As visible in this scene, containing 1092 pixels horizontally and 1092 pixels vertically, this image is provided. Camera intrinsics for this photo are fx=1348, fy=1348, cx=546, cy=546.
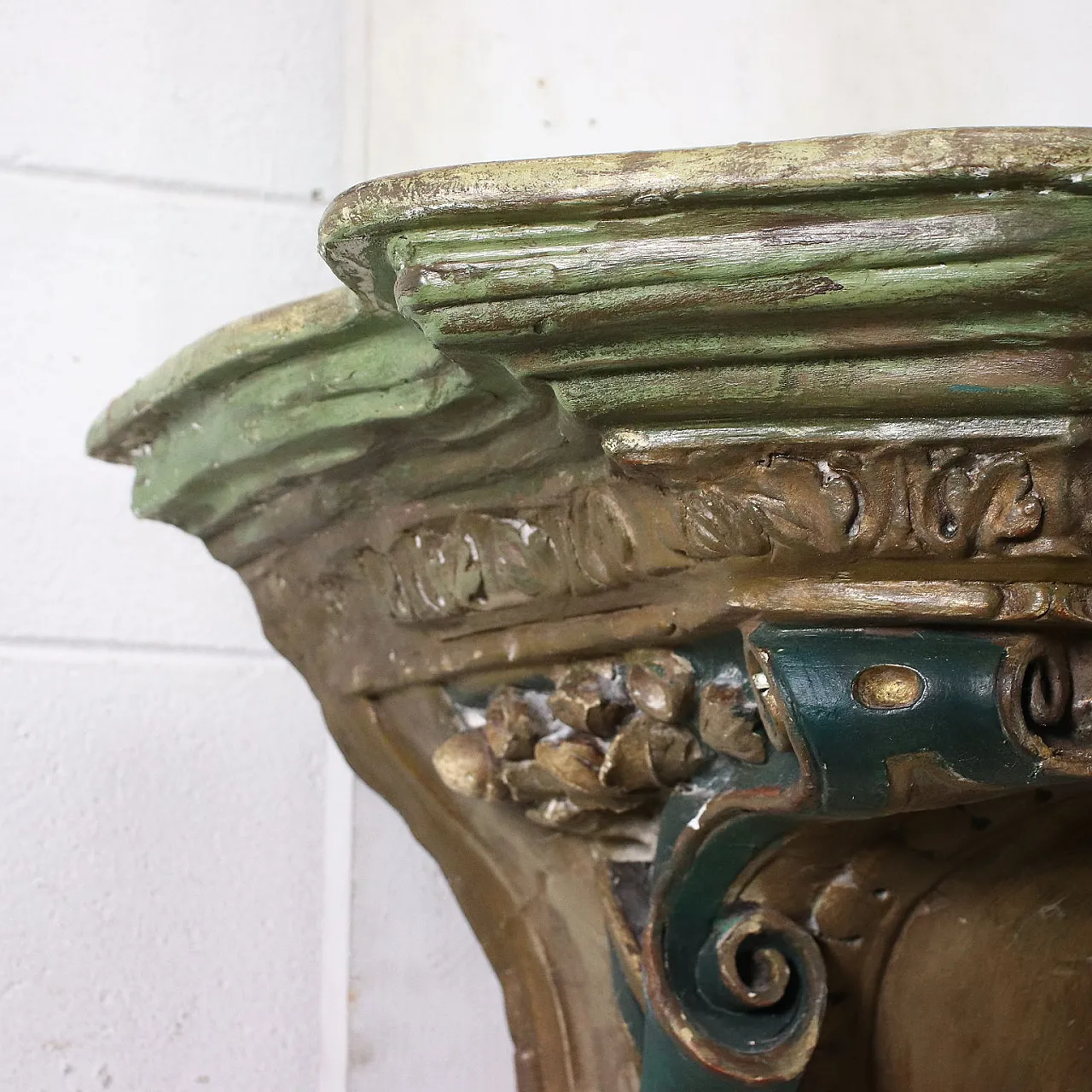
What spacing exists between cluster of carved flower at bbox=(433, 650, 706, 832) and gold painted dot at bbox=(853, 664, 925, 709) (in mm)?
91

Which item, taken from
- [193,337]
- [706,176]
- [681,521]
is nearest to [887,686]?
[681,521]

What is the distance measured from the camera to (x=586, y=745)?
608 mm

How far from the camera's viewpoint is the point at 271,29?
3.48 feet

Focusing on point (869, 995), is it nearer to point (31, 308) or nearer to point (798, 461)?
point (798, 461)

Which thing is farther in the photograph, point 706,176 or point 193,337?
point 193,337

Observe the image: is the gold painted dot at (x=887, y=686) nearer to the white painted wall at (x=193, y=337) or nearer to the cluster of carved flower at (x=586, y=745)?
the cluster of carved flower at (x=586, y=745)

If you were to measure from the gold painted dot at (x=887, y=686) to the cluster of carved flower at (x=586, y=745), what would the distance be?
91 millimetres

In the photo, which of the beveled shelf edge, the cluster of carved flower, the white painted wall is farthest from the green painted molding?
the white painted wall

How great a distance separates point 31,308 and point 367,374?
54cm

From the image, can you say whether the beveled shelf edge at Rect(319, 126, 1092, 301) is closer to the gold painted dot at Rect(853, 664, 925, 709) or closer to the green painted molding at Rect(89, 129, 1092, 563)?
the green painted molding at Rect(89, 129, 1092, 563)

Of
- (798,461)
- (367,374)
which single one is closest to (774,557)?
(798,461)

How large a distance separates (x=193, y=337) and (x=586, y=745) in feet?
1.79

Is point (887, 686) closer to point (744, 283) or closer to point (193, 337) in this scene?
point (744, 283)

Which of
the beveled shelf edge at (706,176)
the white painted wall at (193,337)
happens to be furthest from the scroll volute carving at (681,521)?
the white painted wall at (193,337)
